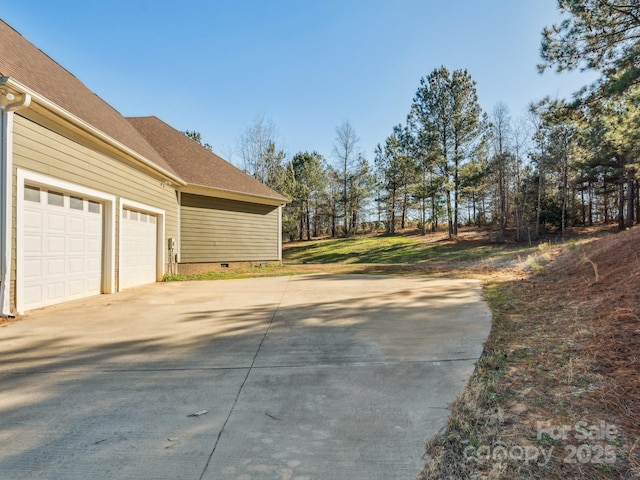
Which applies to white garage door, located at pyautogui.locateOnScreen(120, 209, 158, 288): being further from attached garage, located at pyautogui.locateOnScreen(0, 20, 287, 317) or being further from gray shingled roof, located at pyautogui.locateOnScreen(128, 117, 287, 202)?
gray shingled roof, located at pyautogui.locateOnScreen(128, 117, 287, 202)

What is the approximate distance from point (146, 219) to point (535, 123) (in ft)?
73.3

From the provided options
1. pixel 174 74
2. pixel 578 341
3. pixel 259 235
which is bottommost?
pixel 578 341

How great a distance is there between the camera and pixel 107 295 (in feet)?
23.3

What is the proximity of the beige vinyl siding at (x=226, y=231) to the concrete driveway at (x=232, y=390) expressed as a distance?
6204 mm

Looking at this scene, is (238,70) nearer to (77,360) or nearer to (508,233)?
(77,360)

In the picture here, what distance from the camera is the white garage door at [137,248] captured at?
805 cm

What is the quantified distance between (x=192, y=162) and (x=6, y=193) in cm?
789

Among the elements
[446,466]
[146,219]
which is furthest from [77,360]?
[146,219]

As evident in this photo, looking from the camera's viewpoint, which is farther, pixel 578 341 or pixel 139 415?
pixel 578 341

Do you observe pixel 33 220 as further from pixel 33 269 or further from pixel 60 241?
pixel 33 269

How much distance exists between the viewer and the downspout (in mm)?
4828

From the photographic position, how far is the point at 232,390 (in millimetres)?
2604

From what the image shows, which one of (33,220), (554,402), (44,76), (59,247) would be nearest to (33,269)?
(59,247)

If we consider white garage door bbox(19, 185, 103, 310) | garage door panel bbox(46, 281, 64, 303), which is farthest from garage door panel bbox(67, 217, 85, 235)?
garage door panel bbox(46, 281, 64, 303)
